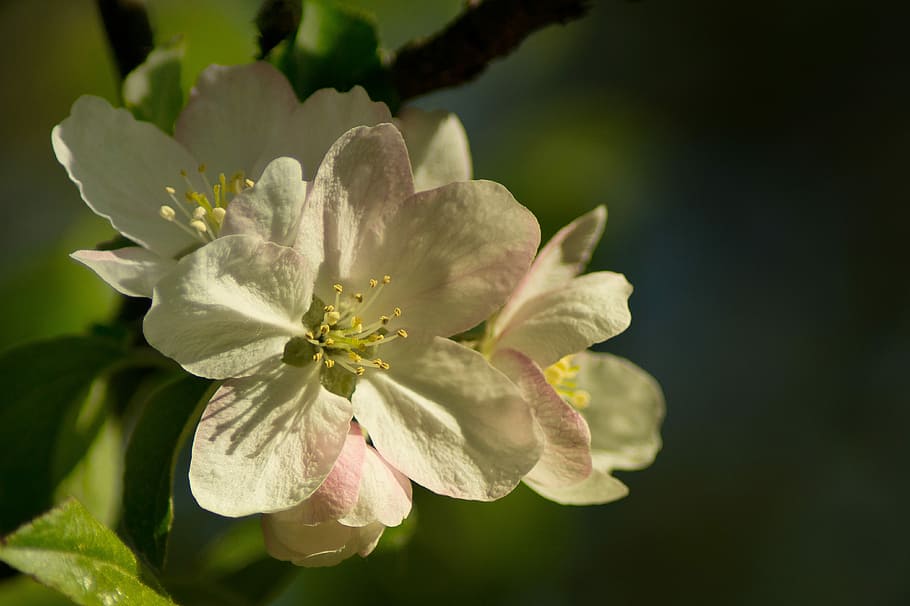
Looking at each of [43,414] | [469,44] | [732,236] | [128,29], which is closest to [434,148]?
[469,44]

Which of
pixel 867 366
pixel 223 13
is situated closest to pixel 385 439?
pixel 223 13

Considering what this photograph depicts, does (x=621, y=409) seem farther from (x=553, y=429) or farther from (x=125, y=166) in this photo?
(x=125, y=166)

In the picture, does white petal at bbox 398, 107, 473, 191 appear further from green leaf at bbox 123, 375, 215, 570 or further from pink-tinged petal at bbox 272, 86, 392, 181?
green leaf at bbox 123, 375, 215, 570

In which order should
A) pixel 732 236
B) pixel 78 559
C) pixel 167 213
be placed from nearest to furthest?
pixel 78 559, pixel 167 213, pixel 732 236

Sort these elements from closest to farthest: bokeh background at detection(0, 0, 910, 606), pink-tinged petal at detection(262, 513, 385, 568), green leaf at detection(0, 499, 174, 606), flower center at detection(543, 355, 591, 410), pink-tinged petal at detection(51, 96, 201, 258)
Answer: green leaf at detection(0, 499, 174, 606), pink-tinged petal at detection(262, 513, 385, 568), pink-tinged petal at detection(51, 96, 201, 258), flower center at detection(543, 355, 591, 410), bokeh background at detection(0, 0, 910, 606)

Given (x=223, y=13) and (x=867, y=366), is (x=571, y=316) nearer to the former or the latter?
(x=223, y=13)

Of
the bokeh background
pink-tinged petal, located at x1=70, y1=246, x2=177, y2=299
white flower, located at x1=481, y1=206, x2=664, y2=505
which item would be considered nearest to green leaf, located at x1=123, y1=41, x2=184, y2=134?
pink-tinged petal, located at x1=70, y1=246, x2=177, y2=299
